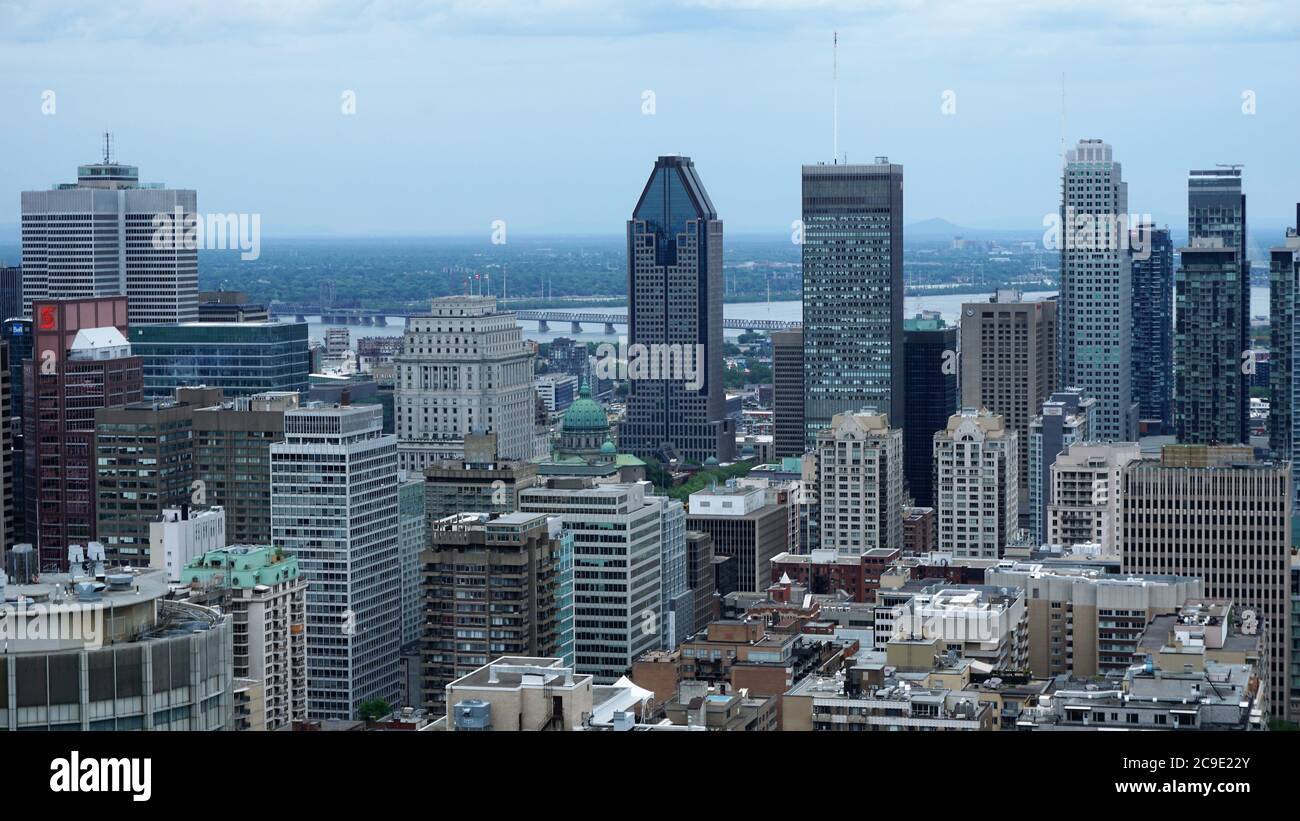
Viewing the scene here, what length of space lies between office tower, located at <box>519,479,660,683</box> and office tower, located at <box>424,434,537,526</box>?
1.32 metres

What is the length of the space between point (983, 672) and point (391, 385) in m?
15.6

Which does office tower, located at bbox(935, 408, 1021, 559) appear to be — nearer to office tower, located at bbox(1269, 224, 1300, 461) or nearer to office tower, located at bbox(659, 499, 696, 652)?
office tower, located at bbox(1269, 224, 1300, 461)

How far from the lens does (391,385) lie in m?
Result: 26.1

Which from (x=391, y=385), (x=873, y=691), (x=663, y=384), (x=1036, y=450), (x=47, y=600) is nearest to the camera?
(x=47, y=600)

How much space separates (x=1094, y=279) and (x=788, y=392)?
5.07 metres

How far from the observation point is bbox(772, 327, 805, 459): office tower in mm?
29578

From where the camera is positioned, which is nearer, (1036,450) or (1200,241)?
(1036,450)

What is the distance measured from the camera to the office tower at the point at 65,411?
705 inches

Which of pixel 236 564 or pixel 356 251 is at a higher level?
pixel 356 251

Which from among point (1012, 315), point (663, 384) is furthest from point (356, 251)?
point (663, 384)

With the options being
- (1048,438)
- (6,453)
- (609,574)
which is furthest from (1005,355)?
(6,453)

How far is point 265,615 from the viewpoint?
13.3 m

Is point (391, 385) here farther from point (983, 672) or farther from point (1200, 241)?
point (983, 672)

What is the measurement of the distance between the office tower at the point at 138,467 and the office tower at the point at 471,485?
2.32 m
